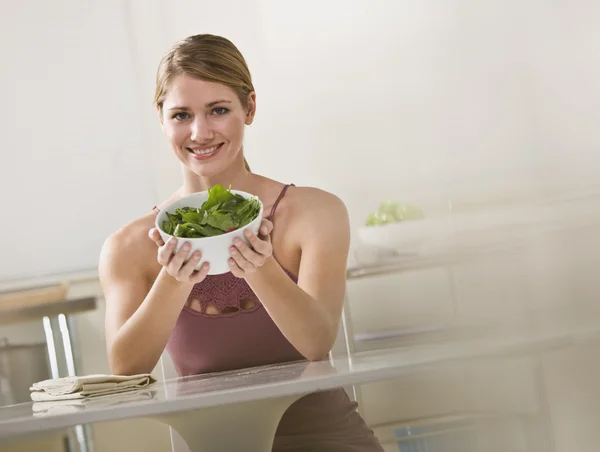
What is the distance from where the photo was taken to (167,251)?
3.05ft

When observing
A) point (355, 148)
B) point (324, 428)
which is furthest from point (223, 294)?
point (355, 148)

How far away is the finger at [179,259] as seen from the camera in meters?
0.92

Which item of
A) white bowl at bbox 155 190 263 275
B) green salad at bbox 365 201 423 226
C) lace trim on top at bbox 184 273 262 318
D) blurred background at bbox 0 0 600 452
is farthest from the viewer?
green salad at bbox 365 201 423 226

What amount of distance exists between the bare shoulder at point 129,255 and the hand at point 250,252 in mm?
366

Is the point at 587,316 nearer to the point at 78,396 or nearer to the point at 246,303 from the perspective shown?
the point at 246,303

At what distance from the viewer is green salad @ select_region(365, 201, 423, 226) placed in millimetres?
2352

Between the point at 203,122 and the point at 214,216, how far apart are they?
0.41 m

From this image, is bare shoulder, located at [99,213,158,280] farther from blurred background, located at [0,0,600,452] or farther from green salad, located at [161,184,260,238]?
blurred background, located at [0,0,600,452]

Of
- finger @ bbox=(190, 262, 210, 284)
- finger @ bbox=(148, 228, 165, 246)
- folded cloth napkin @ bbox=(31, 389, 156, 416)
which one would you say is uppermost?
finger @ bbox=(148, 228, 165, 246)

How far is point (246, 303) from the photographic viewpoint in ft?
4.01

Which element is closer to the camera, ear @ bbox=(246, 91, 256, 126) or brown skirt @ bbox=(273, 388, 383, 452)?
brown skirt @ bbox=(273, 388, 383, 452)

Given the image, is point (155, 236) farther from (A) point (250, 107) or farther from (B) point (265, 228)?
(A) point (250, 107)

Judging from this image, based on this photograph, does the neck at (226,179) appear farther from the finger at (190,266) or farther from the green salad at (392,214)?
the green salad at (392,214)

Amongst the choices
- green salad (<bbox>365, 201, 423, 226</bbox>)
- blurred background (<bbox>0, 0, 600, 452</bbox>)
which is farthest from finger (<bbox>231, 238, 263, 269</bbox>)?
green salad (<bbox>365, 201, 423, 226</bbox>)
